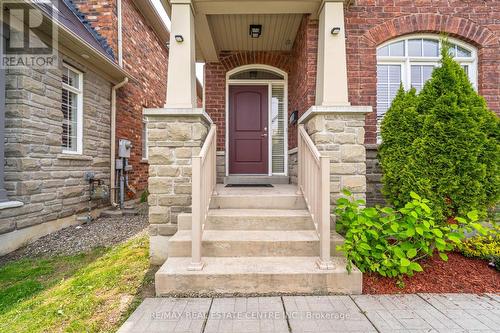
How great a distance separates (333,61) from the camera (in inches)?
130

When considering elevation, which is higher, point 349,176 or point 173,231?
point 349,176

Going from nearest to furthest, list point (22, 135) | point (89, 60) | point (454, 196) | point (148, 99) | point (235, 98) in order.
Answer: point (454, 196), point (22, 135), point (89, 60), point (235, 98), point (148, 99)

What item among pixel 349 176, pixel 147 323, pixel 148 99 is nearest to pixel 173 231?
pixel 147 323

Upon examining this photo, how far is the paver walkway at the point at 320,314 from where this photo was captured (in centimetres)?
196

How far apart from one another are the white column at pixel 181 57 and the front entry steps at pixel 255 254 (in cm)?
138

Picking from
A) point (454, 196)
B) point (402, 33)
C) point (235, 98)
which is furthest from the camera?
point (235, 98)

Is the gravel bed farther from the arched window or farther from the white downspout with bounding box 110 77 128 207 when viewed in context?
the arched window

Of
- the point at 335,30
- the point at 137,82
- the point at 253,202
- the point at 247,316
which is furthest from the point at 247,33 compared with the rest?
the point at 247,316

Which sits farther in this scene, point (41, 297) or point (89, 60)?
point (89, 60)

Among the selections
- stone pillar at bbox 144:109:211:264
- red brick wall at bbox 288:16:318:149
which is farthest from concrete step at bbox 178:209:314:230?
red brick wall at bbox 288:16:318:149

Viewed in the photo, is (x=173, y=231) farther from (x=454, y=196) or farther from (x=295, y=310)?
(x=454, y=196)

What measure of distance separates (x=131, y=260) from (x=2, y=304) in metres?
1.15

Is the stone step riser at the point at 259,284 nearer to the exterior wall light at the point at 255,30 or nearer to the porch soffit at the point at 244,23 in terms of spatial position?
the porch soffit at the point at 244,23

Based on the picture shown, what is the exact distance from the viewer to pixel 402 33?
4.17 meters
